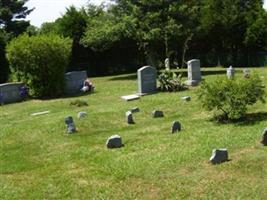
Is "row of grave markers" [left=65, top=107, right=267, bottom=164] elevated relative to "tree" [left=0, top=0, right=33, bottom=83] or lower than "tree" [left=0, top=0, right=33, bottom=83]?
lower

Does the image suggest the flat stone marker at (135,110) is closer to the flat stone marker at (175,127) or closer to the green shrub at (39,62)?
the flat stone marker at (175,127)

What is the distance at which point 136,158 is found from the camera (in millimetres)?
10977

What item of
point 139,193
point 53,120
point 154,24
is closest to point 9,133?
point 53,120

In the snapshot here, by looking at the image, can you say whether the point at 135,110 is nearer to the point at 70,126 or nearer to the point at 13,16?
the point at 70,126

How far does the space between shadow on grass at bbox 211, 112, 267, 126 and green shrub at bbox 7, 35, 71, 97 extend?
1241cm

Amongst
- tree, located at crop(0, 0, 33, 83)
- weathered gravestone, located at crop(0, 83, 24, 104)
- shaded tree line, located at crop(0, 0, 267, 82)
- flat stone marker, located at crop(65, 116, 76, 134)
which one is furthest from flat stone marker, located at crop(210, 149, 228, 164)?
tree, located at crop(0, 0, 33, 83)

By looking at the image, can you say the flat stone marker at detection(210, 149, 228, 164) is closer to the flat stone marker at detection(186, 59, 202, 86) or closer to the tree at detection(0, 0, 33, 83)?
the flat stone marker at detection(186, 59, 202, 86)

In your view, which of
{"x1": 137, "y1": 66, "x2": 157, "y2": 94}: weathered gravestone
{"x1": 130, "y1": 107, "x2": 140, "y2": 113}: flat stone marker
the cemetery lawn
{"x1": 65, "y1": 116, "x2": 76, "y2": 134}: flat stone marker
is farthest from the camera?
{"x1": 137, "y1": 66, "x2": 157, "y2": 94}: weathered gravestone

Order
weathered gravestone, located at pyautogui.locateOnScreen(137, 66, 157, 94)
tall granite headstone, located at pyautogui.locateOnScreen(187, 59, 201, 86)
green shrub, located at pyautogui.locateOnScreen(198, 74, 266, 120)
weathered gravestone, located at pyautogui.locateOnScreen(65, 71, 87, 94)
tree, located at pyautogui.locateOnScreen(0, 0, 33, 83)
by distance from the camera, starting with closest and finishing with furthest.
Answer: green shrub, located at pyautogui.locateOnScreen(198, 74, 266, 120)
weathered gravestone, located at pyautogui.locateOnScreen(137, 66, 157, 94)
tall granite headstone, located at pyautogui.locateOnScreen(187, 59, 201, 86)
weathered gravestone, located at pyautogui.locateOnScreen(65, 71, 87, 94)
tree, located at pyautogui.locateOnScreen(0, 0, 33, 83)

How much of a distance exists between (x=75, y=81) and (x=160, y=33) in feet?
30.0

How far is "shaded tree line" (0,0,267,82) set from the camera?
3378 centimetres

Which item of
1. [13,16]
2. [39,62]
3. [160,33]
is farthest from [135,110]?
[13,16]

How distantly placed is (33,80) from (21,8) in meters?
33.8

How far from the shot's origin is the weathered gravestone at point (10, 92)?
23763 millimetres
